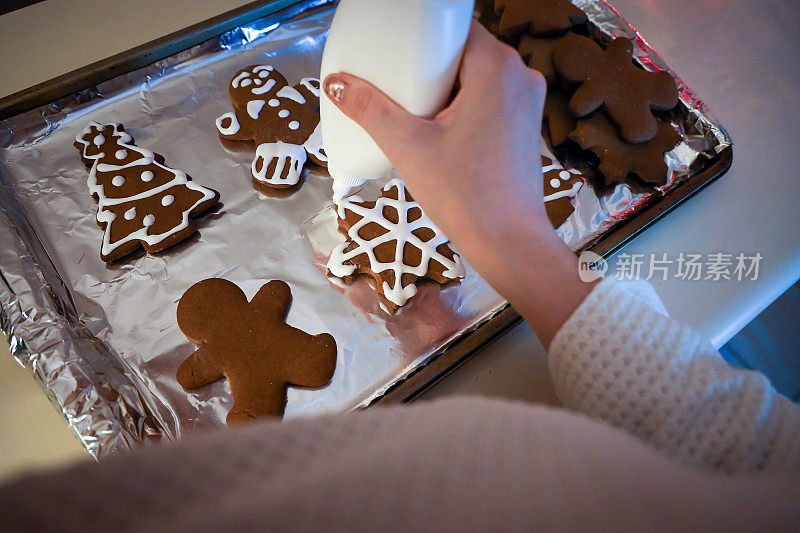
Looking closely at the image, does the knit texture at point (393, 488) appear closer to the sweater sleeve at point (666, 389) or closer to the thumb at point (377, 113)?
the sweater sleeve at point (666, 389)

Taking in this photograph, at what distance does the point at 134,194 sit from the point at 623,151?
65cm

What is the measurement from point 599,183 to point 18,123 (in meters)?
0.80

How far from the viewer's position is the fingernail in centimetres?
51

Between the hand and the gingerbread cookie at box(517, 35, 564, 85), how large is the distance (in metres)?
0.30

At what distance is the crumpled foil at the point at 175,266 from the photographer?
0.61m

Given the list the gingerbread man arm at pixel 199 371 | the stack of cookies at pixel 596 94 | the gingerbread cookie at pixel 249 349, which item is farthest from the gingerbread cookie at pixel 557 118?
the gingerbread man arm at pixel 199 371

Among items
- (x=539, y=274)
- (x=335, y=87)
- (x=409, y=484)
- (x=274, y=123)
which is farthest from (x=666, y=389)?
(x=274, y=123)

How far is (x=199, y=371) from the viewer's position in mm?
606

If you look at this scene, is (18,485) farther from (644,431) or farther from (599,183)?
(599,183)

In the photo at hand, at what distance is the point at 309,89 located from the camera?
802 millimetres

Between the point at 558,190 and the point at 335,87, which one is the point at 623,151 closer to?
the point at 558,190

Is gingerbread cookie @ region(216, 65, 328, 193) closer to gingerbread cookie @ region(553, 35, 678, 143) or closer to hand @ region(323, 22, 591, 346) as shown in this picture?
hand @ region(323, 22, 591, 346)

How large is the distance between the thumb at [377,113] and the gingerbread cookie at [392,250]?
0.62 feet

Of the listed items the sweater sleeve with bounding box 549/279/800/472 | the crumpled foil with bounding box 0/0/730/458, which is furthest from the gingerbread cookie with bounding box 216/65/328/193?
the sweater sleeve with bounding box 549/279/800/472
